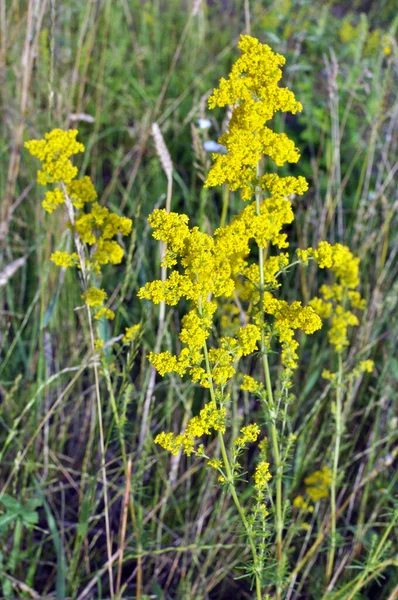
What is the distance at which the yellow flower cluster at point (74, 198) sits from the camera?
5.39ft

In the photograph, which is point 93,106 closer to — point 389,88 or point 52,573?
point 389,88

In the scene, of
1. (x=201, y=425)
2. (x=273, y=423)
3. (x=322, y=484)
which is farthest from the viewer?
(x=322, y=484)

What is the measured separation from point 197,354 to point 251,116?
20.2 inches

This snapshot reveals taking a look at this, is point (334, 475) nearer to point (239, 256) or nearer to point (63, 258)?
point (239, 256)

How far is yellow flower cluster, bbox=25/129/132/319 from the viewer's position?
1.64 meters

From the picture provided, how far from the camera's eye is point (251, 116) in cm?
132

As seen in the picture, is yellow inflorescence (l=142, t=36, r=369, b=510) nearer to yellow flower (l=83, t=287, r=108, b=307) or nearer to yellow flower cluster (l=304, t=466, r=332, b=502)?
yellow flower (l=83, t=287, r=108, b=307)

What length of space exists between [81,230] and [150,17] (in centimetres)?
334

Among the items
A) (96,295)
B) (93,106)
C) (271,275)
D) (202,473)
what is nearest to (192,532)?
(202,473)

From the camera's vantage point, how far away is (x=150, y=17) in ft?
14.6

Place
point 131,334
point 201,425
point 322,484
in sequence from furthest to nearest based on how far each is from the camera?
point 322,484
point 131,334
point 201,425

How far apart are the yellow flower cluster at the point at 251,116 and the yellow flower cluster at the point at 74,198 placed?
1.22ft

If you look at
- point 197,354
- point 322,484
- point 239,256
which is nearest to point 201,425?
point 197,354

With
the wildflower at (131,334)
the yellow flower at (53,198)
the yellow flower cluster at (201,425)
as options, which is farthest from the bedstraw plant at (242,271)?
the yellow flower at (53,198)
